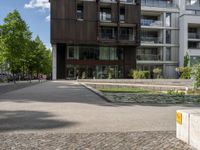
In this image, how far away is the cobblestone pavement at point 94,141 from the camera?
627 centimetres

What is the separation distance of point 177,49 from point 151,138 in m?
55.5

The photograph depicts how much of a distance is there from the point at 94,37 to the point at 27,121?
42.1m

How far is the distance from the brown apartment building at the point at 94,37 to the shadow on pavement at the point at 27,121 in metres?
38.9

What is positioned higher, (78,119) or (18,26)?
(18,26)

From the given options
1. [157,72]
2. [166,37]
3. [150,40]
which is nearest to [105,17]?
[150,40]

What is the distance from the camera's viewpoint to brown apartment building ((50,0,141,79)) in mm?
49500

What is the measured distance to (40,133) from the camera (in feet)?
24.7

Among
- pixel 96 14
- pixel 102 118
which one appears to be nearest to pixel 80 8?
pixel 96 14

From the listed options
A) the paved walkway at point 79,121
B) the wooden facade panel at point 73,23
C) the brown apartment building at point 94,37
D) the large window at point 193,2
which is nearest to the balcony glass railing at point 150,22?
the brown apartment building at point 94,37

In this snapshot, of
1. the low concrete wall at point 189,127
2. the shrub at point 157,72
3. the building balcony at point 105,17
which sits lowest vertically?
the low concrete wall at point 189,127

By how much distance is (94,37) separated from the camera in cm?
5072

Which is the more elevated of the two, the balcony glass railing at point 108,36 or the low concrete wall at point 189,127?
the balcony glass railing at point 108,36

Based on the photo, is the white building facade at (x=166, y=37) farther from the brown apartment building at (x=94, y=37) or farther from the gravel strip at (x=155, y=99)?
the gravel strip at (x=155, y=99)

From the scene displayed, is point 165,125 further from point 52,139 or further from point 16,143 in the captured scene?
point 16,143
